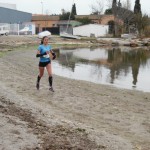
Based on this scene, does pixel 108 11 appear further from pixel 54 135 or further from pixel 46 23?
pixel 54 135

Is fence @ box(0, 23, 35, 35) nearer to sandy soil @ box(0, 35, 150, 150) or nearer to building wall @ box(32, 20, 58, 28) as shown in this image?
building wall @ box(32, 20, 58, 28)

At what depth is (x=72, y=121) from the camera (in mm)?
9070

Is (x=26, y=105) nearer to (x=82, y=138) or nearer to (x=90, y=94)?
(x=82, y=138)

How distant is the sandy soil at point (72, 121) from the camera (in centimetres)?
698

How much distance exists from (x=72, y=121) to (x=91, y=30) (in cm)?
7564

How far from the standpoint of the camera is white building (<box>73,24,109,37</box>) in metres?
83.9

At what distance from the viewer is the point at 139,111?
11.4 meters

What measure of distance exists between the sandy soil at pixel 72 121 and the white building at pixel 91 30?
70.4 m

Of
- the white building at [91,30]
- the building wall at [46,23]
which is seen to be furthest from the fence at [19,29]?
the building wall at [46,23]

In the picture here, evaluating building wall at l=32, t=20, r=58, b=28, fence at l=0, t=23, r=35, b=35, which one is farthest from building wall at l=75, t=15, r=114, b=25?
fence at l=0, t=23, r=35, b=35

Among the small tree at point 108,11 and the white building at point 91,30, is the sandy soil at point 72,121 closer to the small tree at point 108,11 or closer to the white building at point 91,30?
the white building at point 91,30

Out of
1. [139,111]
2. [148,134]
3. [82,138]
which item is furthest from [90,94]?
[82,138]

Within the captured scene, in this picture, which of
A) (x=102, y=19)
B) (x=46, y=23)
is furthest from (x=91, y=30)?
(x=46, y=23)

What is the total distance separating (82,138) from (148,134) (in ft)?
6.66
